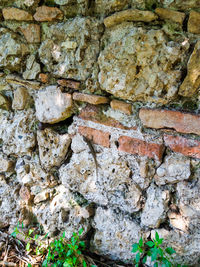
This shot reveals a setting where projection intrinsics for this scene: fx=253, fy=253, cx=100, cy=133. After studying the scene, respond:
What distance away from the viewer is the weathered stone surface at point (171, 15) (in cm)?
109

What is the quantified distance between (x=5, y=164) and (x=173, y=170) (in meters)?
1.15

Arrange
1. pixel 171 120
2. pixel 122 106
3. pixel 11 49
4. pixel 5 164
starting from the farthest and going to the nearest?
pixel 5 164 → pixel 11 49 → pixel 122 106 → pixel 171 120

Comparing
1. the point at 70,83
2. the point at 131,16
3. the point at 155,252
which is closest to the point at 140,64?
the point at 131,16

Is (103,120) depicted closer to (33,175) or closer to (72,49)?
(72,49)

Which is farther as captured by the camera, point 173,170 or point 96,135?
point 96,135

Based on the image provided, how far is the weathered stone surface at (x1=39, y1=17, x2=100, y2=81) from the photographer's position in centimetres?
131

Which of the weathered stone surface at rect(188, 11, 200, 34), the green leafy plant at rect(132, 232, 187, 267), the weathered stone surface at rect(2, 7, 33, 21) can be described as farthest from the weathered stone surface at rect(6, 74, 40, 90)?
the green leafy plant at rect(132, 232, 187, 267)

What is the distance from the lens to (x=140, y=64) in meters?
1.20

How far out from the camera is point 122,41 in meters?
1.21

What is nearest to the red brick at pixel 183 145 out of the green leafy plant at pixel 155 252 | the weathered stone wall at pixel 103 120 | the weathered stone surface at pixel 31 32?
the weathered stone wall at pixel 103 120

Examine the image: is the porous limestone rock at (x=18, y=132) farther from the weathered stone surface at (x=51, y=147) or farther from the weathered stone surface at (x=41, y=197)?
the weathered stone surface at (x=41, y=197)

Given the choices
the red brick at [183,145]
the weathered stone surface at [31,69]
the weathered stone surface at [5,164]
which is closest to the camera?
the red brick at [183,145]

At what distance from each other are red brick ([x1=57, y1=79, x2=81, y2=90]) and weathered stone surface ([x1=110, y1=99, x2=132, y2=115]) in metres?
0.23

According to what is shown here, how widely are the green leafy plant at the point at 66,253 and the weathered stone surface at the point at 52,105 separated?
0.70 m
